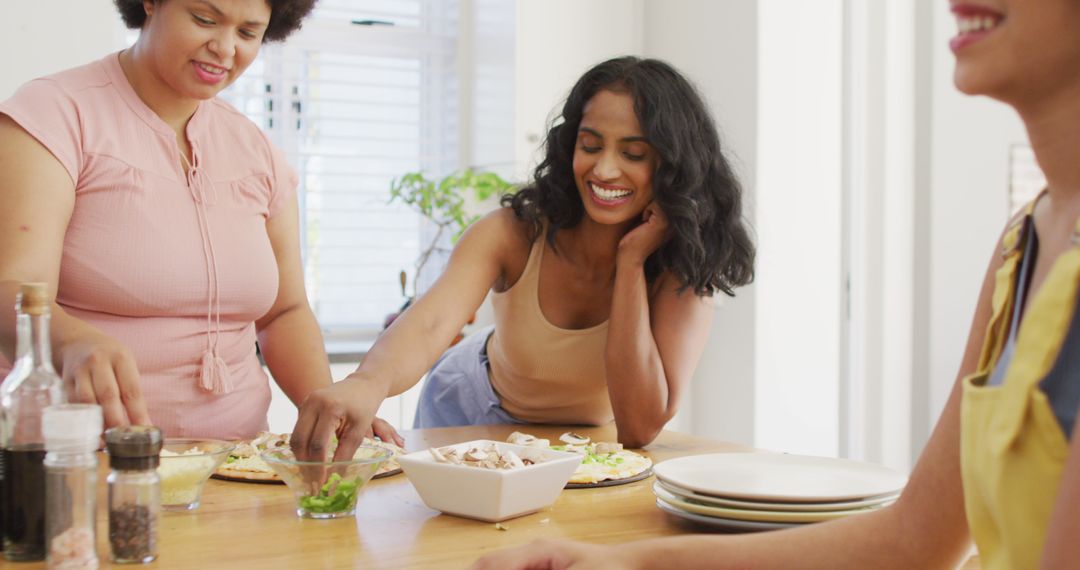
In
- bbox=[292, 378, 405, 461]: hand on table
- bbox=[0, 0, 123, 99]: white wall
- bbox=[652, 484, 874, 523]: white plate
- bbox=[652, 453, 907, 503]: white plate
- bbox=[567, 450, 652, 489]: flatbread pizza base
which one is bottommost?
bbox=[567, 450, 652, 489]: flatbread pizza base

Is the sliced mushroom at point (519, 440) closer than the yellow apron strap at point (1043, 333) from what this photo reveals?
No

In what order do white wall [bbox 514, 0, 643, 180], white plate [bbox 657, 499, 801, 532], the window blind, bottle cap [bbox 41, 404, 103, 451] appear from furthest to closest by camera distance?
1. the window blind
2. white wall [bbox 514, 0, 643, 180]
3. white plate [bbox 657, 499, 801, 532]
4. bottle cap [bbox 41, 404, 103, 451]

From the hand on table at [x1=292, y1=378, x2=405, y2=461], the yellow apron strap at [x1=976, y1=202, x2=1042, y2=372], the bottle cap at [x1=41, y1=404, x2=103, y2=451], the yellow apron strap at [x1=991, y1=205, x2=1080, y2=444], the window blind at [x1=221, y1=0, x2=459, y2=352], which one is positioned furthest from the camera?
the window blind at [x1=221, y1=0, x2=459, y2=352]

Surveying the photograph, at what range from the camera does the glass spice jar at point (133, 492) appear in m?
1.02

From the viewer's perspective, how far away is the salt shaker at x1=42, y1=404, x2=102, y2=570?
0.97 metres

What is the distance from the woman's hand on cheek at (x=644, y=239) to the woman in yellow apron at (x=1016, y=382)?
1083mm

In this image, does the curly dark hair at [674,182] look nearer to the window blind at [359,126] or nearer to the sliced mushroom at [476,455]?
the sliced mushroom at [476,455]

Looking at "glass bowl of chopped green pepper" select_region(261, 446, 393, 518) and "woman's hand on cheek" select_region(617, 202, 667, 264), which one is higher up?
"woman's hand on cheek" select_region(617, 202, 667, 264)

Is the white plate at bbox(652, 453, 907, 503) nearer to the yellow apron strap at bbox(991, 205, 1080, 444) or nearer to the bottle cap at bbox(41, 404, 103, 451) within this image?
the yellow apron strap at bbox(991, 205, 1080, 444)

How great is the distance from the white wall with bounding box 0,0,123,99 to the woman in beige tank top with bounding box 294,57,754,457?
1.99 metres

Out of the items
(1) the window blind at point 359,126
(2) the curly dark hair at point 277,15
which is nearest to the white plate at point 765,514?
(2) the curly dark hair at point 277,15

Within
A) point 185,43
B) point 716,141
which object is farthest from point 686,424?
point 185,43

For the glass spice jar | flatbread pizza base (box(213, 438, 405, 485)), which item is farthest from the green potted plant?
the glass spice jar

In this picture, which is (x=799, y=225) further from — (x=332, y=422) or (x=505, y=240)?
(x=332, y=422)
